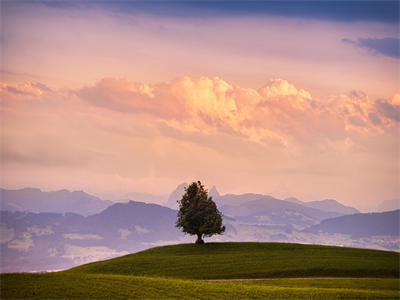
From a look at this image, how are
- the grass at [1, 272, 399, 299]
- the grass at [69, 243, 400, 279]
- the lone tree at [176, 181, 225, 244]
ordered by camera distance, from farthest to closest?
the lone tree at [176, 181, 225, 244], the grass at [69, 243, 400, 279], the grass at [1, 272, 399, 299]

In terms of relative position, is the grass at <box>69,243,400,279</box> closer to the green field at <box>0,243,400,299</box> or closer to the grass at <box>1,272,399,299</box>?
the green field at <box>0,243,400,299</box>

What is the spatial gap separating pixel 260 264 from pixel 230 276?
27.7ft

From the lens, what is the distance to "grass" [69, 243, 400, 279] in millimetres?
66188

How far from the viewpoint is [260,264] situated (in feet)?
233

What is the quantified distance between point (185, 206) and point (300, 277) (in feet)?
139

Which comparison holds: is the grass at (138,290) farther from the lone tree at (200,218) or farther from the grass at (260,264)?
the lone tree at (200,218)

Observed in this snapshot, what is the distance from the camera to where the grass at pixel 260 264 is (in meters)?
66.2

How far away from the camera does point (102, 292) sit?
→ 43.2 meters

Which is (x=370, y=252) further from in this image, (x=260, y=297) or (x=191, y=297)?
(x=191, y=297)

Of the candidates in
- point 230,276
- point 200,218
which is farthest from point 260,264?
point 200,218

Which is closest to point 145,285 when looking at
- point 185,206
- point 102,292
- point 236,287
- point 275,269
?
point 102,292

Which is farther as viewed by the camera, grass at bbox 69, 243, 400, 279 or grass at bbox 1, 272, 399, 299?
grass at bbox 69, 243, 400, 279

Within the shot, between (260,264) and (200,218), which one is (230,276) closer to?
(260,264)

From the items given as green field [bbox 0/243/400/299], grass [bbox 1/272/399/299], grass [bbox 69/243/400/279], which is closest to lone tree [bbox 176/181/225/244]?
green field [bbox 0/243/400/299]
